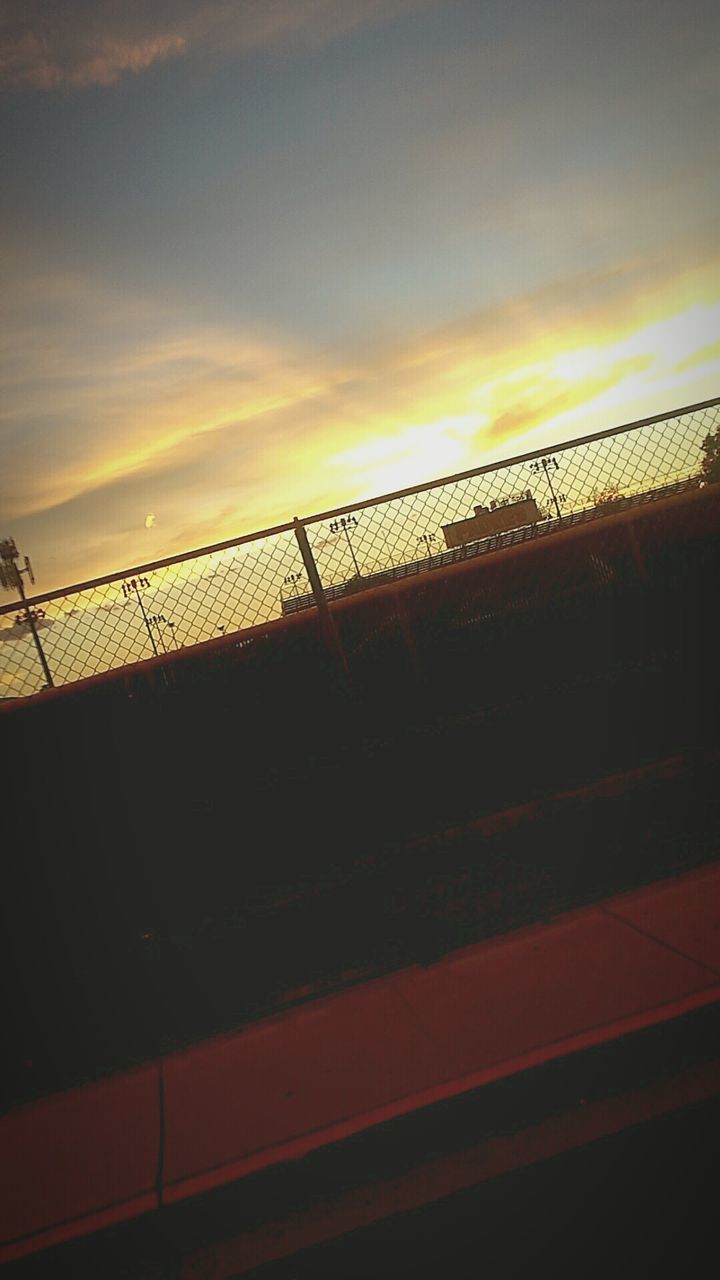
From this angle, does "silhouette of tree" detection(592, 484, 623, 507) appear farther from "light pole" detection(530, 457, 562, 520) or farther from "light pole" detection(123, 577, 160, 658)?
"light pole" detection(123, 577, 160, 658)

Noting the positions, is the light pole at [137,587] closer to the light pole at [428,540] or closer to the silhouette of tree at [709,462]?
the light pole at [428,540]

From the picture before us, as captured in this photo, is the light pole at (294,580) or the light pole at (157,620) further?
the light pole at (294,580)

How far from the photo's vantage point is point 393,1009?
3201 millimetres

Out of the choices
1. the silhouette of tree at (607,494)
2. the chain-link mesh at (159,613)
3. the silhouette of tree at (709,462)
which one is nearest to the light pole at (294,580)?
the chain-link mesh at (159,613)

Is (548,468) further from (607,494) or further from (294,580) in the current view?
(294,580)

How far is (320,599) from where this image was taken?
368 centimetres

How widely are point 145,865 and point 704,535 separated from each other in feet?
11.5

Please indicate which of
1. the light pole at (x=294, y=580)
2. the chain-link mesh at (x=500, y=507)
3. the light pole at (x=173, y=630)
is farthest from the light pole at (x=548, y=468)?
the light pole at (x=173, y=630)

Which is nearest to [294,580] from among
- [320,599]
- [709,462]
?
[320,599]

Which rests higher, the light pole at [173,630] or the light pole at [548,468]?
the light pole at [548,468]

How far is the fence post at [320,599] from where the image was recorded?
11.7 ft

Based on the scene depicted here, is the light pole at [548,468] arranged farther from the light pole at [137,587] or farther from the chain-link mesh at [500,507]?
the light pole at [137,587]

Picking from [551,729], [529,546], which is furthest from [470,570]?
[551,729]

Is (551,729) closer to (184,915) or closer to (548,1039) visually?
(548,1039)
